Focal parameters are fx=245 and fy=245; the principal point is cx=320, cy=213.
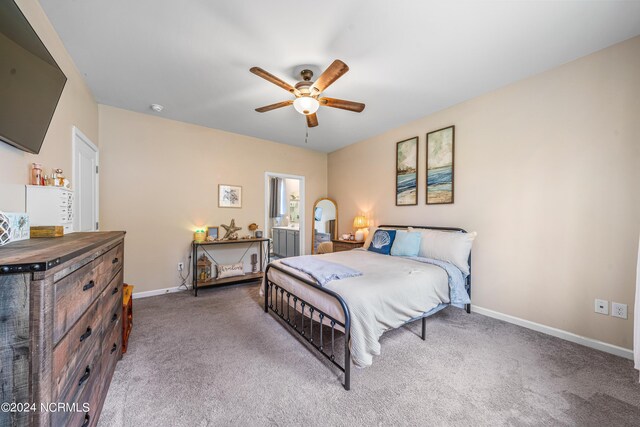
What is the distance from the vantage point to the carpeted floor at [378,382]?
1.51 m

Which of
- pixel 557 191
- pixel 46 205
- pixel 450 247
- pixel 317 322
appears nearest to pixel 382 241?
pixel 450 247

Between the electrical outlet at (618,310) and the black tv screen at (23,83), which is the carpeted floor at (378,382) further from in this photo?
the black tv screen at (23,83)

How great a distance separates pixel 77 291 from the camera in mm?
1045

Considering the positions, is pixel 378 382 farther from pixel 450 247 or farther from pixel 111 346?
pixel 111 346

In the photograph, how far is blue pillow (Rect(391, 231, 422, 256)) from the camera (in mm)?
3164

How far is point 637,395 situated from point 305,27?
3.57 m

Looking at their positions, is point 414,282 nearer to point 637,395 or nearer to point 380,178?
point 637,395

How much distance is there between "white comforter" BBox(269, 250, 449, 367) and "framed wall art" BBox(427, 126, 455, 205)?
120 centimetres

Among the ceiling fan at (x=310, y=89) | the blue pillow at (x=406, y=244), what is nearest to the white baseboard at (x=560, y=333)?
the blue pillow at (x=406, y=244)

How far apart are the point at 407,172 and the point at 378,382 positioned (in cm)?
298

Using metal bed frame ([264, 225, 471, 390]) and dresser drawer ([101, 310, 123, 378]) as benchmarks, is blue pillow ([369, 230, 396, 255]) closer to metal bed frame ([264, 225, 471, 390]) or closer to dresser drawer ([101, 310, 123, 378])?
metal bed frame ([264, 225, 471, 390])

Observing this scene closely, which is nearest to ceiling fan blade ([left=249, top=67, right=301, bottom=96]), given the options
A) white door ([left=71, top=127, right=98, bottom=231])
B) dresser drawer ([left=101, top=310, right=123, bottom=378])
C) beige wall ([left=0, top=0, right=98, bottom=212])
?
beige wall ([left=0, top=0, right=98, bottom=212])

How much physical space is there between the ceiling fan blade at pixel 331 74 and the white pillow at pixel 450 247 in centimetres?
220

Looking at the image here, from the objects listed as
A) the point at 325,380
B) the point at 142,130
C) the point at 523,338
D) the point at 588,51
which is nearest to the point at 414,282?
the point at 325,380
